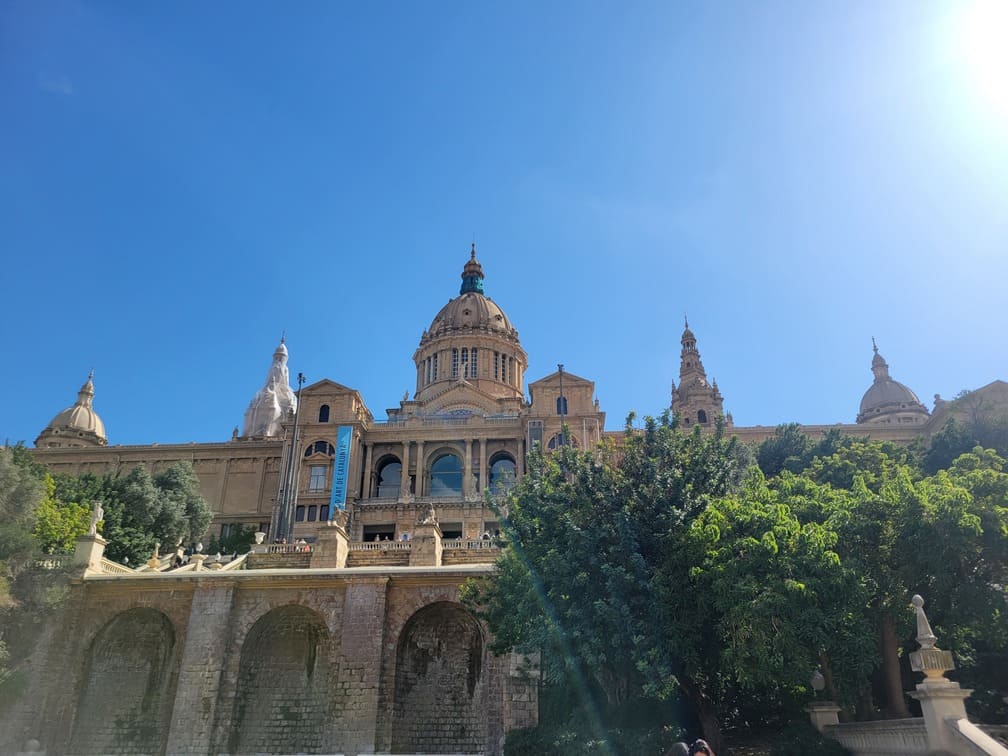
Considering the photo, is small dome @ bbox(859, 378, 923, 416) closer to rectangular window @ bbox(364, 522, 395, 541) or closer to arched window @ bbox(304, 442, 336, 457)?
rectangular window @ bbox(364, 522, 395, 541)

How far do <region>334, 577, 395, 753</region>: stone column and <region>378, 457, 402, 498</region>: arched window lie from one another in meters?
33.2

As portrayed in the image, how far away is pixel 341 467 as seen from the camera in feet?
182

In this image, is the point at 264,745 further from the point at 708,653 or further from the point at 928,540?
the point at 928,540

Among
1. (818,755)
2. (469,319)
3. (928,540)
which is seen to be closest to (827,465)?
(928,540)

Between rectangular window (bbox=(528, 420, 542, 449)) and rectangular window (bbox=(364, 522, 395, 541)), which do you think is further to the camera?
rectangular window (bbox=(528, 420, 542, 449))

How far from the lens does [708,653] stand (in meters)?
19.1

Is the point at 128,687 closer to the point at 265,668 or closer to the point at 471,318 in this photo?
the point at 265,668

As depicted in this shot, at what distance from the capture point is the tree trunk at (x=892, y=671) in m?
18.3

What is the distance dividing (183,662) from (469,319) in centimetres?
5194

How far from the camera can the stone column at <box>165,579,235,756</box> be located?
23.6 meters

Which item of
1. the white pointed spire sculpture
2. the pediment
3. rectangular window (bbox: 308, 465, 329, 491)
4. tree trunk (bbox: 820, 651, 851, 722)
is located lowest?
tree trunk (bbox: 820, 651, 851, 722)

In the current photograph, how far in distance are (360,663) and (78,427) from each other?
216ft

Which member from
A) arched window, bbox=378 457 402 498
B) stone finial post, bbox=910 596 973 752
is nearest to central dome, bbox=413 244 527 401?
arched window, bbox=378 457 402 498

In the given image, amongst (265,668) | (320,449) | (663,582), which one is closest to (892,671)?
(663,582)
